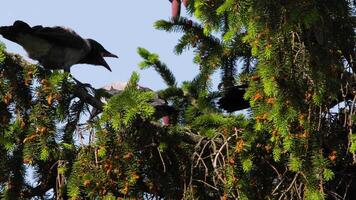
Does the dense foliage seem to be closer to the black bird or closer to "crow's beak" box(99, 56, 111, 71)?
the black bird

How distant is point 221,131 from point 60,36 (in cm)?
233

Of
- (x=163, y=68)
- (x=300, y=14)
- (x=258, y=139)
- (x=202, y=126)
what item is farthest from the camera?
(x=163, y=68)

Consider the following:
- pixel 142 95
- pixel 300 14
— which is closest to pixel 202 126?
pixel 142 95

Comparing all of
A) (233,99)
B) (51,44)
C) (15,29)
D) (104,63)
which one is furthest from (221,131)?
(104,63)

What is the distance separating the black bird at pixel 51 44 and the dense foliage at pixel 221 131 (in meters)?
1.17

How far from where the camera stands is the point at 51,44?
19.2 feet

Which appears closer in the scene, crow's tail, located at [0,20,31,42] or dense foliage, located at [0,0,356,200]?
dense foliage, located at [0,0,356,200]

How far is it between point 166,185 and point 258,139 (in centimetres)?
65

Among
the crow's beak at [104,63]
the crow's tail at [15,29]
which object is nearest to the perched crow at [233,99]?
the crow's tail at [15,29]

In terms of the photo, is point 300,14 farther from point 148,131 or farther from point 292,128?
point 148,131

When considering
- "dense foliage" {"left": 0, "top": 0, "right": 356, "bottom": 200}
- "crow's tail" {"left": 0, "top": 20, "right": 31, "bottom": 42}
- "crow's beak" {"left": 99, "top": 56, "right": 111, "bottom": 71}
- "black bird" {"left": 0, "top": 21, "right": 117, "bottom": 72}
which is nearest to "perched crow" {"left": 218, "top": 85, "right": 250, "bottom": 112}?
"dense foliage" {"left": 0, "top": 0, "right": 356, "bottom": 200}

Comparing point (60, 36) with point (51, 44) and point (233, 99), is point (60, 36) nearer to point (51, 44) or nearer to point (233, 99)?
point (51, 44)

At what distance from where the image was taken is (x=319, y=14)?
383 cm

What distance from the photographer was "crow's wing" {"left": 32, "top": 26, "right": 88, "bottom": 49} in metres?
5.53
